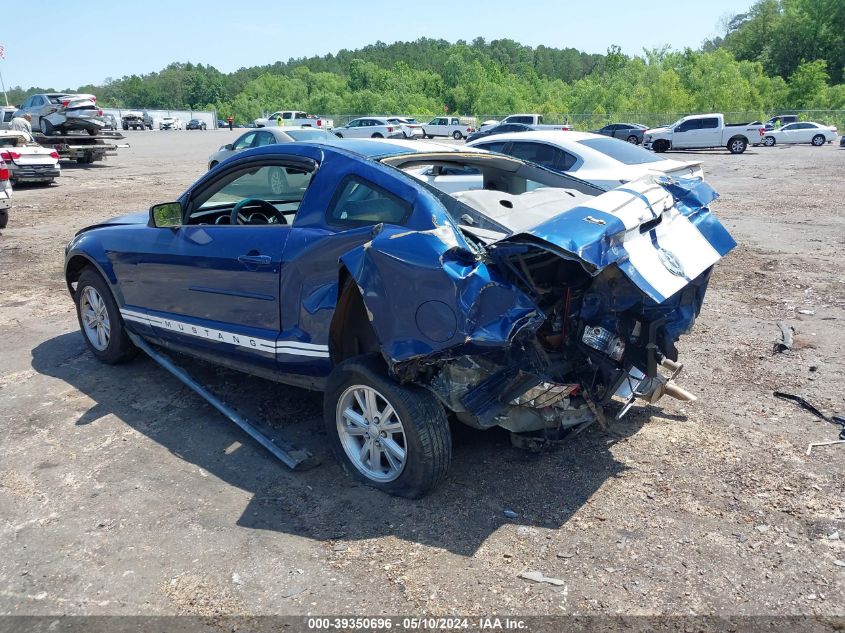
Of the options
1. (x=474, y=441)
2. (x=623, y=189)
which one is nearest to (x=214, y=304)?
(x=474, y=441)

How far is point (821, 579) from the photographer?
9.72 ft

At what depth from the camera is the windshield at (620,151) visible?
10.3 meters

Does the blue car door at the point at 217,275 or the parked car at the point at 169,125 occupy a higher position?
the parked car at the point at 169,125

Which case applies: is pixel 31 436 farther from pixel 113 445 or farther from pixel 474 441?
Result: pixel 474 441

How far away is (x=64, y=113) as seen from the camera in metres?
24.5

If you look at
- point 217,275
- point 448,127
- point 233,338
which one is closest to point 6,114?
point 217,275

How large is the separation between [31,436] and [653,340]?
3.91 meters

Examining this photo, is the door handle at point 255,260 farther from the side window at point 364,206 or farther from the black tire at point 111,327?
the black tire at point 111,327

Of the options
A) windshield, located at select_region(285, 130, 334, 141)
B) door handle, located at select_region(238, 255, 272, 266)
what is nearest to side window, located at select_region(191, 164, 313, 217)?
door handle, located at select_region(238, 255, 272, 266)

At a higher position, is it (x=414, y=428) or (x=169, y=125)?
(x=169, y=125)

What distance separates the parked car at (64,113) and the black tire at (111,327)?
72.8ft

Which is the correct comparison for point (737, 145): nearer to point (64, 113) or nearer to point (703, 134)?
point (703, 134)

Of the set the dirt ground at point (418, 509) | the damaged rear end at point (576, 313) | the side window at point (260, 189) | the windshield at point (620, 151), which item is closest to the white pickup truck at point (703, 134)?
the windshield at point (620, 151)

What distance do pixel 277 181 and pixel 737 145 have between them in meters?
32.4
